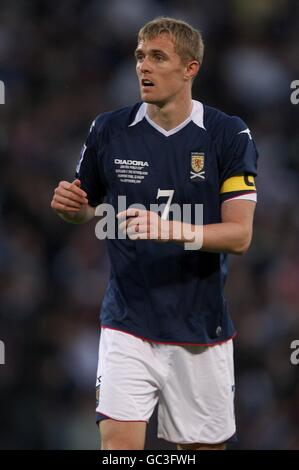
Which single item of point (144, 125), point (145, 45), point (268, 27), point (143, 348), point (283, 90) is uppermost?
point (268, 27)

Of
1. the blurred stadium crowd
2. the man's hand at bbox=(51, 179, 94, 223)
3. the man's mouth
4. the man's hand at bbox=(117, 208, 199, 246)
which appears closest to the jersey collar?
the man's mouth

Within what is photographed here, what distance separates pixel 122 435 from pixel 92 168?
1226mm

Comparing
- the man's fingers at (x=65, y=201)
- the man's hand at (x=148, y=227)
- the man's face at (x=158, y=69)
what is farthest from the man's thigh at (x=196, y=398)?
the man's face at (x=158, y=69)

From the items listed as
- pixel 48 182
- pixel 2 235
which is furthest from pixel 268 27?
pixel 2 235

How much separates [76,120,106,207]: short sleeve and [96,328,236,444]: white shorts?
66 cm

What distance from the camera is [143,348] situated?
4.54 meters

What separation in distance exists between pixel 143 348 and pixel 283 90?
455cm

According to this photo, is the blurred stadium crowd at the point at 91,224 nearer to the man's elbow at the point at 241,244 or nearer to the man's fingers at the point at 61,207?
the man's elbow at the point at 241,244

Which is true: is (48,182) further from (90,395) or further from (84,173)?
(84,173)

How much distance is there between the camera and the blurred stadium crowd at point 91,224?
7246mm

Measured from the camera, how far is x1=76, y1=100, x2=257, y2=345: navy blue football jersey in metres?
4.57

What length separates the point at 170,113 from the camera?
462 centimetres

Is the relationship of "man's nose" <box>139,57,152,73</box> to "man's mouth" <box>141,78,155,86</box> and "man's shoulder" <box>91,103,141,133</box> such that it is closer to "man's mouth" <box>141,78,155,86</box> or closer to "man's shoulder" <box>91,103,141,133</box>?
"man's mouth" <box>141,78,155,86</box>
